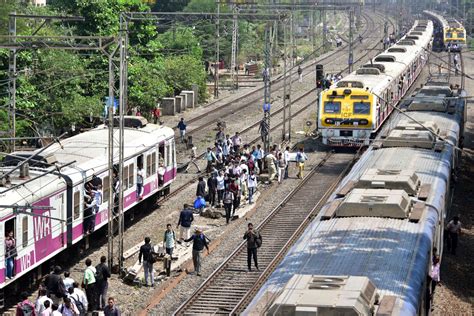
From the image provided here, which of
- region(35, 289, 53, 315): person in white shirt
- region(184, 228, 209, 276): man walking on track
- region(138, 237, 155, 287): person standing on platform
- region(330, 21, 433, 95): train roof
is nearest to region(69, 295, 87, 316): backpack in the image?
region(35, 289, 53, 315): person in white shirt

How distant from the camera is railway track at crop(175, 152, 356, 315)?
885 inches

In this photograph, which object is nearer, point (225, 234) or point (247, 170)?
point (225, 234)

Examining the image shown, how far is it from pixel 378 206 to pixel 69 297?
6.06m

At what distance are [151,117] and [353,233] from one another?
33.4 m

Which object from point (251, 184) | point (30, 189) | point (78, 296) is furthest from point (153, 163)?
point (78, 296)

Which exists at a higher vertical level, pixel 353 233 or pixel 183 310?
pixel 353 233

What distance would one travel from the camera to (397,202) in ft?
63.4

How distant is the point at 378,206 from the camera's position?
19.3 metres

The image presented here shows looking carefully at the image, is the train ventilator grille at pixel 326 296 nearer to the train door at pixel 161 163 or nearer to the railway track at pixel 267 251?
the railway track at pixel 267 251

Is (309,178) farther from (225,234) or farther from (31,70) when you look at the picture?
(31,70)

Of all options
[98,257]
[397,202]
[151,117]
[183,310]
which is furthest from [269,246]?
[151,117]

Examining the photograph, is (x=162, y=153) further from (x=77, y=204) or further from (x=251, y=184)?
(x=77, y=204)

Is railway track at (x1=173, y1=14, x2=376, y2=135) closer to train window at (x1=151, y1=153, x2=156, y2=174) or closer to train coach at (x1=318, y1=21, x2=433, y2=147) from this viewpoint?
train coach at (x1=318, y1=21, x2=433, y2=147)

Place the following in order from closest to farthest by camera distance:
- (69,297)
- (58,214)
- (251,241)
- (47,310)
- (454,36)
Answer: (47,310)
(69,297)
(58,214)
(251,241)
(454,36)
